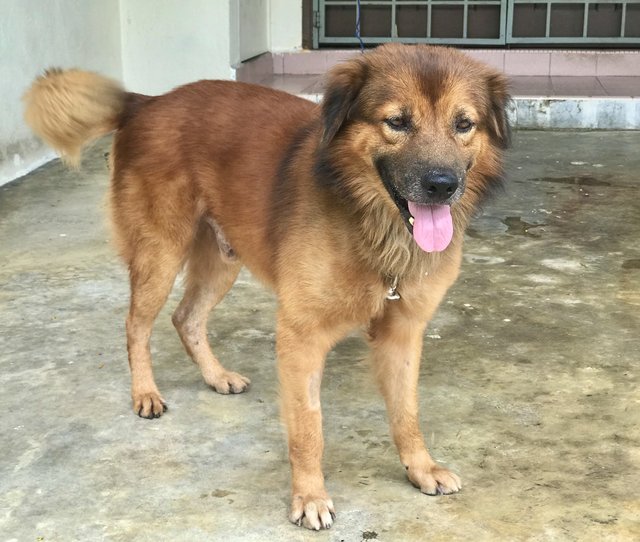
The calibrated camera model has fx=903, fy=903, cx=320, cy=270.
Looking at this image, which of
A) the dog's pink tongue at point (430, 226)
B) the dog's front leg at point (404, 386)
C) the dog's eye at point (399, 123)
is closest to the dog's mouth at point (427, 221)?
the dog's pink tongue at point (430, 226)

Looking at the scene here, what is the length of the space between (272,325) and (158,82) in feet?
18.9

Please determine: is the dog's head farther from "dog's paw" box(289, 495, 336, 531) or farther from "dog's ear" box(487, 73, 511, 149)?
"dog's paw" box(289, 495, 336, 531)

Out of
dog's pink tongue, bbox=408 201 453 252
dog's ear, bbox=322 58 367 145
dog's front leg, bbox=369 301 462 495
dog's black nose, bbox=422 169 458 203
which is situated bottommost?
dog's front leg, bbox=369 301 462 495

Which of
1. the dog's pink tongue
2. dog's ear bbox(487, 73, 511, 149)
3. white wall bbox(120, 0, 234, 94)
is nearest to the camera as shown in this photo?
the dog's pink tongue

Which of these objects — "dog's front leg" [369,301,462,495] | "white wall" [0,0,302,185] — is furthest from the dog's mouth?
"white wall" [0,0,302,185]

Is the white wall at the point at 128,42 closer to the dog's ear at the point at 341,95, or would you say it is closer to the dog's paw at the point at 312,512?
the dog's ear at the point at 341,95

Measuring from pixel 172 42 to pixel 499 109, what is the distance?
6981 mm

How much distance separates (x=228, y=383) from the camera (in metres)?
3.67

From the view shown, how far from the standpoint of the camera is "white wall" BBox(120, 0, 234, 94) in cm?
914

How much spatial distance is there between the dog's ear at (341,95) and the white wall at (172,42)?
21.7ft

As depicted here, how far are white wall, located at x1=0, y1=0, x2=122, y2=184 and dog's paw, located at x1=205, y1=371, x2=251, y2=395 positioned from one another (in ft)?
12.8

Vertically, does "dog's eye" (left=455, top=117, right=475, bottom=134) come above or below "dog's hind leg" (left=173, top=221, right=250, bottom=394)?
above

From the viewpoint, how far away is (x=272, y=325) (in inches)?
171

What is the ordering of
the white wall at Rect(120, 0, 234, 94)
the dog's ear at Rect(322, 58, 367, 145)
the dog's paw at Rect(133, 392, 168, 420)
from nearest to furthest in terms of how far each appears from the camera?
1. the dog's ear at Rect(322, 58, 367, 145)
2. the dog's paw at Rect(133, 392, 168, 420)
3. the white wall at Rect(120, 0, 234, 94)
